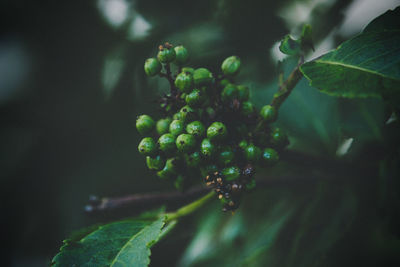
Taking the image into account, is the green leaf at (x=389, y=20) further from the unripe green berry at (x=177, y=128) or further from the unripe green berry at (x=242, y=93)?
the unripe green berry at (x=177, y=128)

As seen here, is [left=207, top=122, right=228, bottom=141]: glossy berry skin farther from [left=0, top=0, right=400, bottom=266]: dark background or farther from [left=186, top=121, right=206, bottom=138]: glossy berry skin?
[left=0, top=0, right=400, bottom=266]: dark background

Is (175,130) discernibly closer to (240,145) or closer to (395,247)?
(240,145)

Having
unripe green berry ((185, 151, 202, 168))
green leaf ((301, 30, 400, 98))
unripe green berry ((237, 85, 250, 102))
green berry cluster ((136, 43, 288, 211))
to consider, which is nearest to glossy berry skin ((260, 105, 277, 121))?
green berry cluster ((136, 43, 288, 211))

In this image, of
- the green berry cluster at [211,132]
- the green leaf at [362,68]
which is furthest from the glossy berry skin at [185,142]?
the green leaf at [362,68]

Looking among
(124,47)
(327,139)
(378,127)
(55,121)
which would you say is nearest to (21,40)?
(55,121)

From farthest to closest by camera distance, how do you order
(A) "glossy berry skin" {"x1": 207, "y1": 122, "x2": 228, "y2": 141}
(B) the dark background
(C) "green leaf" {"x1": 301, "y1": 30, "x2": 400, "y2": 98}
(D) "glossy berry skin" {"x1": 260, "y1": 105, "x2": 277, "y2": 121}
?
(B) the dark background, (D) "glossy berry skin" {"x1": 260, "y1": 105, "x2": 277, "y2": 121}, (A) "glossy berry skin" {"x1": 207, "y1": 122, "x2": 228, "y2": 141}, (C) "green leaf" {"x1": 301, "y1": 30, "x2": 400, "y2": 98}

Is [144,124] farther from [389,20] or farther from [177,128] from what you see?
[389,20]

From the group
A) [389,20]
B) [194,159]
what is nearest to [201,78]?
[194,159]
